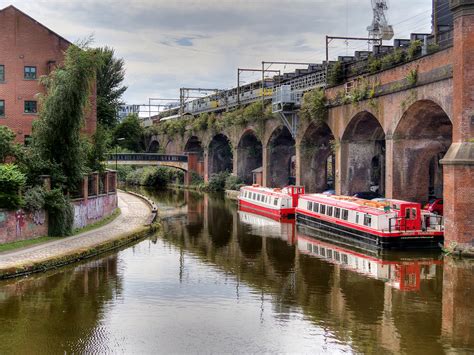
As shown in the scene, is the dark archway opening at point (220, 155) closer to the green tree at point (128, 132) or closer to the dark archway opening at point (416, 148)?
the green tree at point (128, 132)

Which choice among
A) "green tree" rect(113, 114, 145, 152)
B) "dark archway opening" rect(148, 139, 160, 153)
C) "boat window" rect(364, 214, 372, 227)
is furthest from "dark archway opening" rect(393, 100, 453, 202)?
"dark archway opening" rect(148, 139, 160, 153)

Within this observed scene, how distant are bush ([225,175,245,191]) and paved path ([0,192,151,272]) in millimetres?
18995

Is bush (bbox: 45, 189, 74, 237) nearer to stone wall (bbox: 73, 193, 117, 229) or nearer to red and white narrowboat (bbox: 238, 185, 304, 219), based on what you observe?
stone wall (bbox: 73, 193, 117, 229)

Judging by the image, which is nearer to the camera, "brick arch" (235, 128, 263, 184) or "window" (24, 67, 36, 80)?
"window" (24, 67, 36, 80)

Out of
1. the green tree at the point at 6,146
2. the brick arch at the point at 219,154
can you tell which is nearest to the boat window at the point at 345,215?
the green tree at the point at 6,146

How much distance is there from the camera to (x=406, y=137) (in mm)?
28984

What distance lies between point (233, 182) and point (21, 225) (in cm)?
3333

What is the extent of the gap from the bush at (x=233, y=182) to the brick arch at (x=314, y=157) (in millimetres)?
10767

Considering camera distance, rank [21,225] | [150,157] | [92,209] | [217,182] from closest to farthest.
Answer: [21,225]
[92,209]
[217,182]
[150,157]

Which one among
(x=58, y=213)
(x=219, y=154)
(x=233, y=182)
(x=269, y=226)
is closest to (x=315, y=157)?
(x=269, y=226)

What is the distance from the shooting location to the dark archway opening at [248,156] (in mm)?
54031

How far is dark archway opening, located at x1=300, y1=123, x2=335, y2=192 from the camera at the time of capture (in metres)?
41.3

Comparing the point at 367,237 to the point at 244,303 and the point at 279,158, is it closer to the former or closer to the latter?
the point at 244,303

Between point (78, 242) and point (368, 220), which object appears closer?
point (78, 242)
